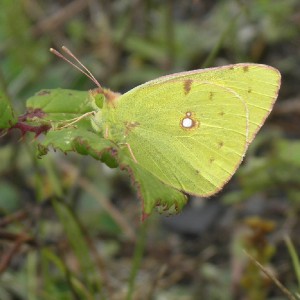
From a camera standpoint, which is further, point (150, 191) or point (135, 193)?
point (135, 193)

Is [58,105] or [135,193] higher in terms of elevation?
[58,105]

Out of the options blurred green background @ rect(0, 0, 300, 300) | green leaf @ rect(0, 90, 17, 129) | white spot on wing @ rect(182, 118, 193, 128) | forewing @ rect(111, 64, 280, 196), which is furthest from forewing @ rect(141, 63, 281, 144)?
green leaf @ rect(0, 90, 17, 129)

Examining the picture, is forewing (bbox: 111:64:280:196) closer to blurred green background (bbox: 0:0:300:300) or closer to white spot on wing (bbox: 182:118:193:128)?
white spot on wing (bbox: 182:118:193:128)

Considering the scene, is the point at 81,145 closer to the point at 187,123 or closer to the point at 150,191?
the point at 150,191

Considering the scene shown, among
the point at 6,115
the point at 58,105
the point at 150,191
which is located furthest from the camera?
the point at 58,105

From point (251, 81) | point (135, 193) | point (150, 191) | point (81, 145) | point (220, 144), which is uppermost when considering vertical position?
point (81, 145)

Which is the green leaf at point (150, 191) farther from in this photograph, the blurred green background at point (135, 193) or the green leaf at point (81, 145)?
the blurred green background at point (135, 193)

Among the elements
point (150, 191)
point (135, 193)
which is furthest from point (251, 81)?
point (135, 193)

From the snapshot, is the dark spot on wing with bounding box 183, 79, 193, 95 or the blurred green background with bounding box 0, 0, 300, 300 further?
the blurred green background with bounding box 0, 0, 300, 300
